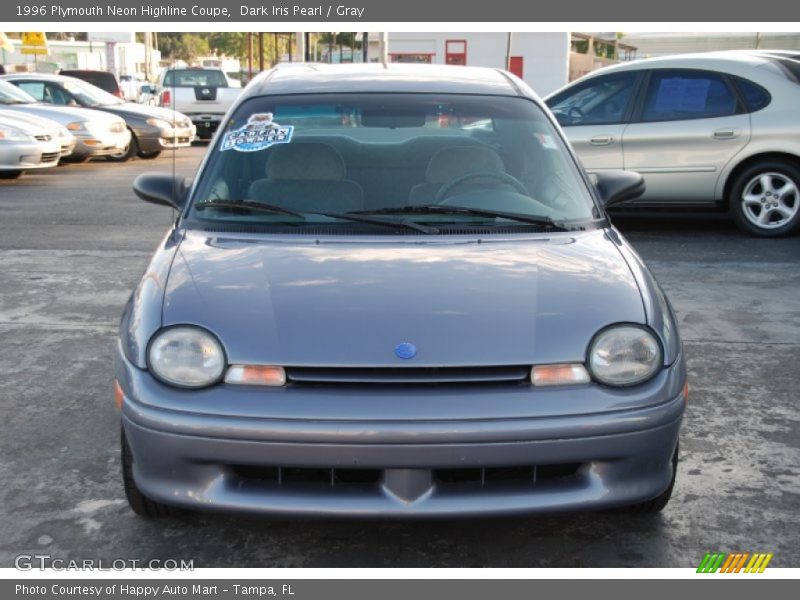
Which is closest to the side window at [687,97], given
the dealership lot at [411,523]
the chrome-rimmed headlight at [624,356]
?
the dealership lot at [411,523]

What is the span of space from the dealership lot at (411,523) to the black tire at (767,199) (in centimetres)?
114

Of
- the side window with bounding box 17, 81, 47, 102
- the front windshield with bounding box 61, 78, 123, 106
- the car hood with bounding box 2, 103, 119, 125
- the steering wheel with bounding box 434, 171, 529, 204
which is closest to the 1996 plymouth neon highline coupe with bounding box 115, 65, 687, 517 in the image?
the steering wheel with bounding box 434, 171, 529, 204

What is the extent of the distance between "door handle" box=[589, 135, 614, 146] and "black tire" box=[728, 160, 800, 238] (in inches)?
43.7

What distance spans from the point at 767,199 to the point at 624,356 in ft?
20.1

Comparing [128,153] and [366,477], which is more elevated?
[366,477]

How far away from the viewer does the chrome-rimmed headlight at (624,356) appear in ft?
9.48

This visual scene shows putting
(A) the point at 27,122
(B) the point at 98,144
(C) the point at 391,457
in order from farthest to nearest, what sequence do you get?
(B) the point at 98,144 < (A) the point at 27,122 < (C) the point at 391,457

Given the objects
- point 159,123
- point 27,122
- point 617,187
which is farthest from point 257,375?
point 159,123

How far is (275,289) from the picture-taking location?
10.3ft

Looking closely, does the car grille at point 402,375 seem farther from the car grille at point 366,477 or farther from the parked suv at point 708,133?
the parked suv at point 708,133

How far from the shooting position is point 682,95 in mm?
8609

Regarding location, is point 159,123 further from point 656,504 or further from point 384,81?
point 656,504

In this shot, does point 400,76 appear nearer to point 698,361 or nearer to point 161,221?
point 698,361
